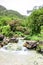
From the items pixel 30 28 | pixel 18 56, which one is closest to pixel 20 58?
pixel 18 56

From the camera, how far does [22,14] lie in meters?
80.9

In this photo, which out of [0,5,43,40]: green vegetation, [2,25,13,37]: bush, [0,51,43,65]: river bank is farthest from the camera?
[2,25,13,37]: bush

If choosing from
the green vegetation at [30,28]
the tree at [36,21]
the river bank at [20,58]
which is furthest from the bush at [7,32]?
the river bank at [20,58]

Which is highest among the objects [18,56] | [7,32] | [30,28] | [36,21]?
[36,21]

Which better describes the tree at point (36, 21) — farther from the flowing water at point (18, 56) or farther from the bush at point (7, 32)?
the flowing water at point (18, 56)

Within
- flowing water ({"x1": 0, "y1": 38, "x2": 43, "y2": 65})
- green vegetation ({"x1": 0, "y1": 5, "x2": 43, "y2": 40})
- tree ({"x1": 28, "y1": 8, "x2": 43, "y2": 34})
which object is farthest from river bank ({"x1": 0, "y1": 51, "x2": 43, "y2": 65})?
tree ({"x1": 28, "y1": 8, "x2": 43, "y2": 34})

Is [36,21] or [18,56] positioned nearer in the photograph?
[18,56]

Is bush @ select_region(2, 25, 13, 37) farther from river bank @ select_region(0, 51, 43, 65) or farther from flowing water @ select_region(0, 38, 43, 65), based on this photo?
river bank @ select_region(0, 51, 43, 65)

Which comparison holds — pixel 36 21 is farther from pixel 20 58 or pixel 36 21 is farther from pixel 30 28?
pixel 20 58

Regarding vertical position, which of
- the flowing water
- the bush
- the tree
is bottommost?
the flowing water

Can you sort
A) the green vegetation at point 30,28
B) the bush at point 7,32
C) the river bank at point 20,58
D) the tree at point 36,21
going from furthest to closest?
the bush at point 7,32, the tree at point 36,21, the green vegetation at point 30,28, the river bank at point 20,58

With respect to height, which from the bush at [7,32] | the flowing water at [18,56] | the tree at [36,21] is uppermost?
the tree at [36,21]

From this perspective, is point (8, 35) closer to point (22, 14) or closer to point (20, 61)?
point (20, 61)

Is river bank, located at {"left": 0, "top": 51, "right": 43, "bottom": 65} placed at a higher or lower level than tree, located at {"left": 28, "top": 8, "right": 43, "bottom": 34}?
lower
